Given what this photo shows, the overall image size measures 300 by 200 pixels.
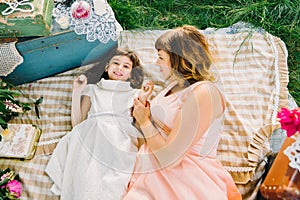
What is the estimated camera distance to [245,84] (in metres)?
2.52

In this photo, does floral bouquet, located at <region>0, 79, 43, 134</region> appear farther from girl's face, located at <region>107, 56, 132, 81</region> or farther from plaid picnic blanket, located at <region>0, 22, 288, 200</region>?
girl's face, located at <region>107, 56, 132, 81</region>

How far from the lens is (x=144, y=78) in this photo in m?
2.34

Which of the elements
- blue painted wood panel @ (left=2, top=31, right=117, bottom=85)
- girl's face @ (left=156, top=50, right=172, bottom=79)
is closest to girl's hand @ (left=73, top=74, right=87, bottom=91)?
blue painted wood panel @ (left=2, top=31, right=117, bottom=85)

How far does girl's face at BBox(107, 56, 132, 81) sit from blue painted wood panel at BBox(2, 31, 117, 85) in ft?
0.63

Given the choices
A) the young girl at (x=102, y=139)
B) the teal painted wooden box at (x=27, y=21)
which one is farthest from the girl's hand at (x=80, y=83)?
the teal painted wooden box at (x=27, y=21)

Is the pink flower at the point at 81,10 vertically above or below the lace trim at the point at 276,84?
above

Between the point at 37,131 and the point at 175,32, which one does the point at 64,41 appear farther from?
the point at 175,32

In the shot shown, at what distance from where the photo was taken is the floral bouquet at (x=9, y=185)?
209 cm

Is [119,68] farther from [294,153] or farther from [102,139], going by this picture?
[294,153]

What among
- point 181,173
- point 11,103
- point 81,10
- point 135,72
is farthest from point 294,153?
point 11,103

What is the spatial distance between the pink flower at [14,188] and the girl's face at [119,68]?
60cm

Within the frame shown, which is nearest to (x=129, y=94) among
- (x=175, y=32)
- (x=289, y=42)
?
(x=175, y=32)

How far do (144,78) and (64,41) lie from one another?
0.40 meters

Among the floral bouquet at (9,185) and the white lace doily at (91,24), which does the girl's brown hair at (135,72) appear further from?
the floral bouquet at (9,185)
